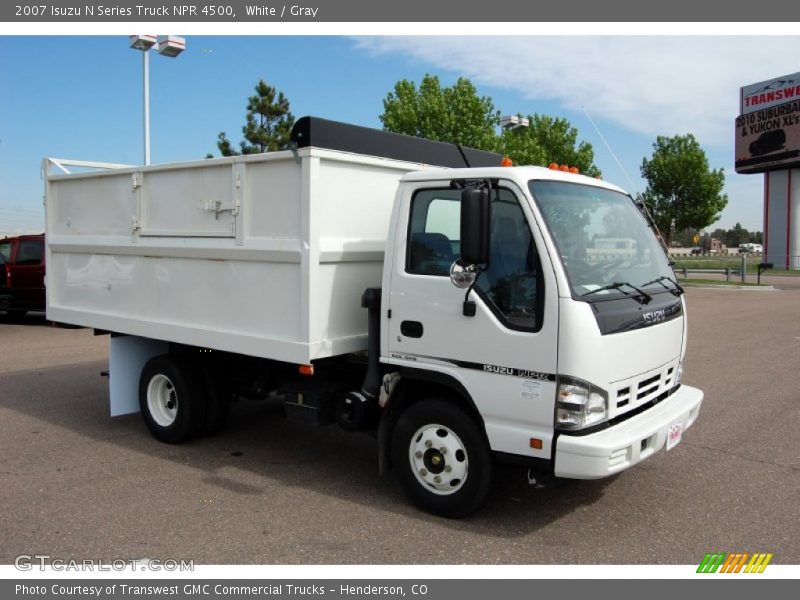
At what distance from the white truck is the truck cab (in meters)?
0.01

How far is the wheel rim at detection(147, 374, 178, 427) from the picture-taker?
669 centimetres

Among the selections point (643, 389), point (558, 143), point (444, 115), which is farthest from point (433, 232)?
point (558, 143)

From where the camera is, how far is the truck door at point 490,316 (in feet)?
14.1

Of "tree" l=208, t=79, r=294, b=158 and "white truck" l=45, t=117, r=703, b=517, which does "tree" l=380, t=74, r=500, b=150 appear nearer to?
"tree" l=208, t=79, r=294, b=158

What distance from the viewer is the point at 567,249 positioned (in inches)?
174

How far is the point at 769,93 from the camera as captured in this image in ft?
152

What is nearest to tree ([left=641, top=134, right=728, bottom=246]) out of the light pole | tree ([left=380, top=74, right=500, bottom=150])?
tree ([left=380, top=74, right=500, bottom=150])

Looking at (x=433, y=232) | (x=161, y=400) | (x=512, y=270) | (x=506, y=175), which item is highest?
(x=506, y=175)

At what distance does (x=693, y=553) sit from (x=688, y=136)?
60.0 metres

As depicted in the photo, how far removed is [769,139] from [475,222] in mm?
49667

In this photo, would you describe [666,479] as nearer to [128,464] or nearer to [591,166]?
[128,464]

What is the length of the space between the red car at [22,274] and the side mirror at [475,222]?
14.1m

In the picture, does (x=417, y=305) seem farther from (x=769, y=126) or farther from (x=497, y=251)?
(x=769, y=126)

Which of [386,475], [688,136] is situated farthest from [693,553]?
[688,136]
